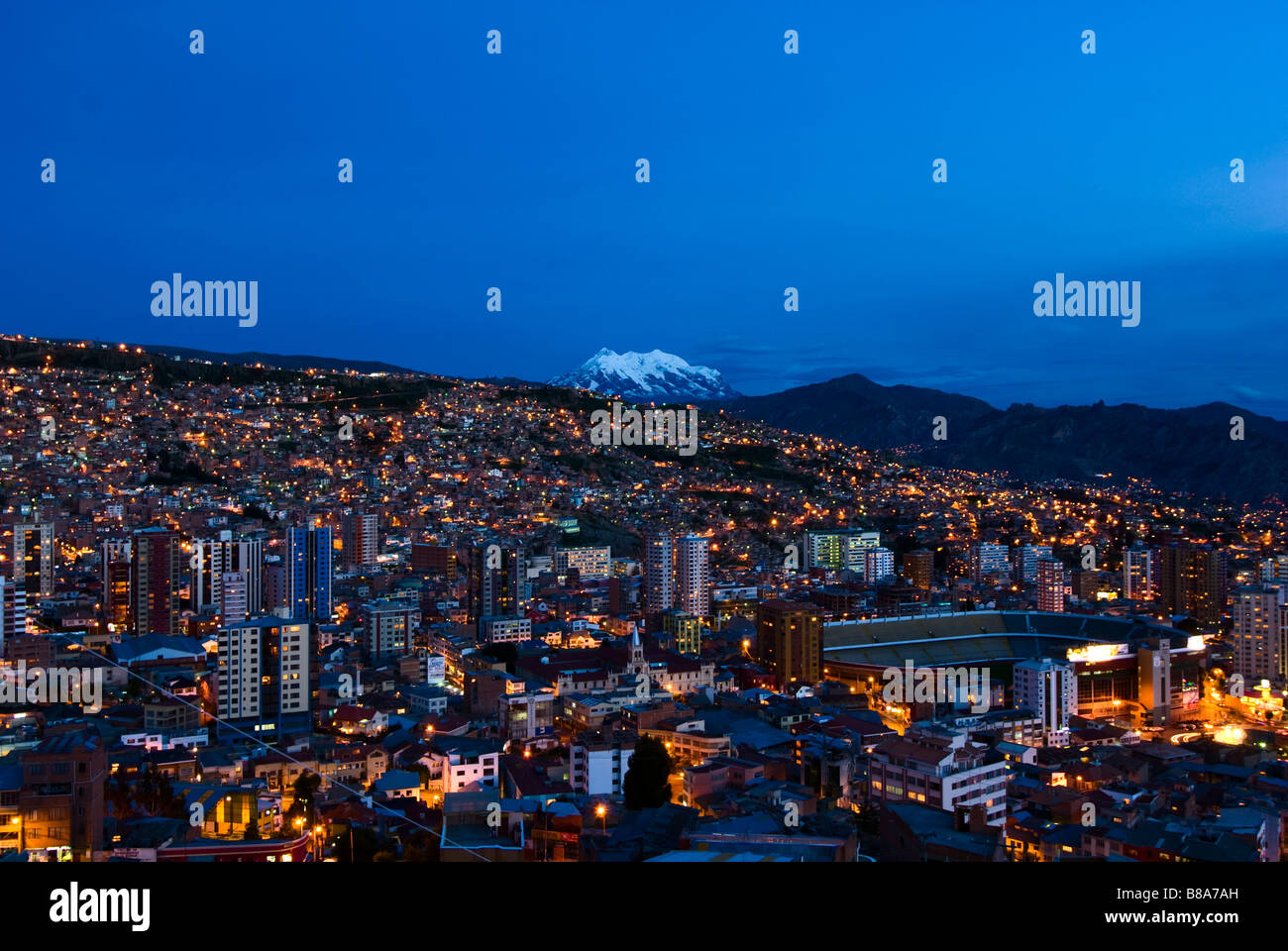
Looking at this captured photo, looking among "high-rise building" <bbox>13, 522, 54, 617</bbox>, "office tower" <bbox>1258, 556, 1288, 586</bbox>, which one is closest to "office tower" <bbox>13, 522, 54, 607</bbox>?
"high-rise building" <bbox>13, 522, 54, 617</bbox>

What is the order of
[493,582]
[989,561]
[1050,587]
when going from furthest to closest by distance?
[989,561] < [1050,587] < [493,582]

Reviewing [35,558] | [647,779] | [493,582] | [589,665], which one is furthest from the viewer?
[35,558]

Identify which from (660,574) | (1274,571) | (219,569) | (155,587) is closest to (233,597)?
(155,587)

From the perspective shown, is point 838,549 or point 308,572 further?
point 838,549

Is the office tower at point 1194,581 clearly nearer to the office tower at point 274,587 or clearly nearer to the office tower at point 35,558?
the office tower at point 274,587

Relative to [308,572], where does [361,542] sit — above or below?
above

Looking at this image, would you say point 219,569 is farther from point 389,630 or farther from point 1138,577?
point 1138,577
